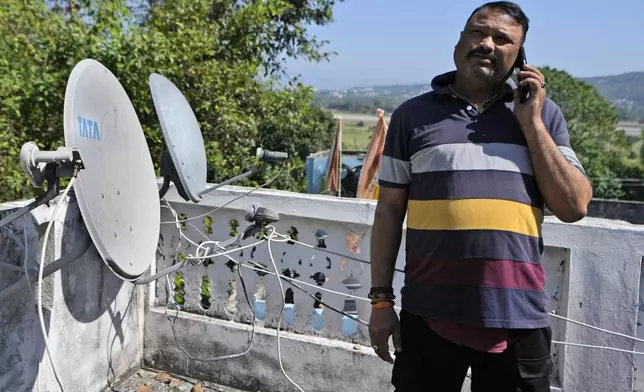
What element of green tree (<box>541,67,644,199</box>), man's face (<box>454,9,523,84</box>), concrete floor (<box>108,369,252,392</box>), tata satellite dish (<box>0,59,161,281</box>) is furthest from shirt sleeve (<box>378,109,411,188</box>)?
green tree (<box>541,67,644,199</box>)

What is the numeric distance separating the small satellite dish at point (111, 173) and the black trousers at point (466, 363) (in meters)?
1.08

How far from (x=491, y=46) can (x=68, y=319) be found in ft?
7.82

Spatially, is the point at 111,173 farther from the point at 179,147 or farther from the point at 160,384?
the point at 160,384

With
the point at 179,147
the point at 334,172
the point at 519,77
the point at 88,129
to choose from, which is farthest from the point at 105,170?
the point at 334,172

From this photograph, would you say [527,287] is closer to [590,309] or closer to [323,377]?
[590,309]

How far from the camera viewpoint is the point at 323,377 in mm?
3176

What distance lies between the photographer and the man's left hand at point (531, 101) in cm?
173

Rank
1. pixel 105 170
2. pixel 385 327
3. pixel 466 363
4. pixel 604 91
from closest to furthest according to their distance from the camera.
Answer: pixel 466 363
pixel 385 327
pixel 105 170
pixel 604 91

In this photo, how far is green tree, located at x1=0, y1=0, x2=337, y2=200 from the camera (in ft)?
15.5

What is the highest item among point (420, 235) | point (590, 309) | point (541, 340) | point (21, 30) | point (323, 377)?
point (21, 30)

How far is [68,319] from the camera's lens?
9.45 feet

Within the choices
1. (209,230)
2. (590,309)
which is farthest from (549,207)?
(209,230)

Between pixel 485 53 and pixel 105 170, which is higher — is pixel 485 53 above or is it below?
above

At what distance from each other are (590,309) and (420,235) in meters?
1.30
